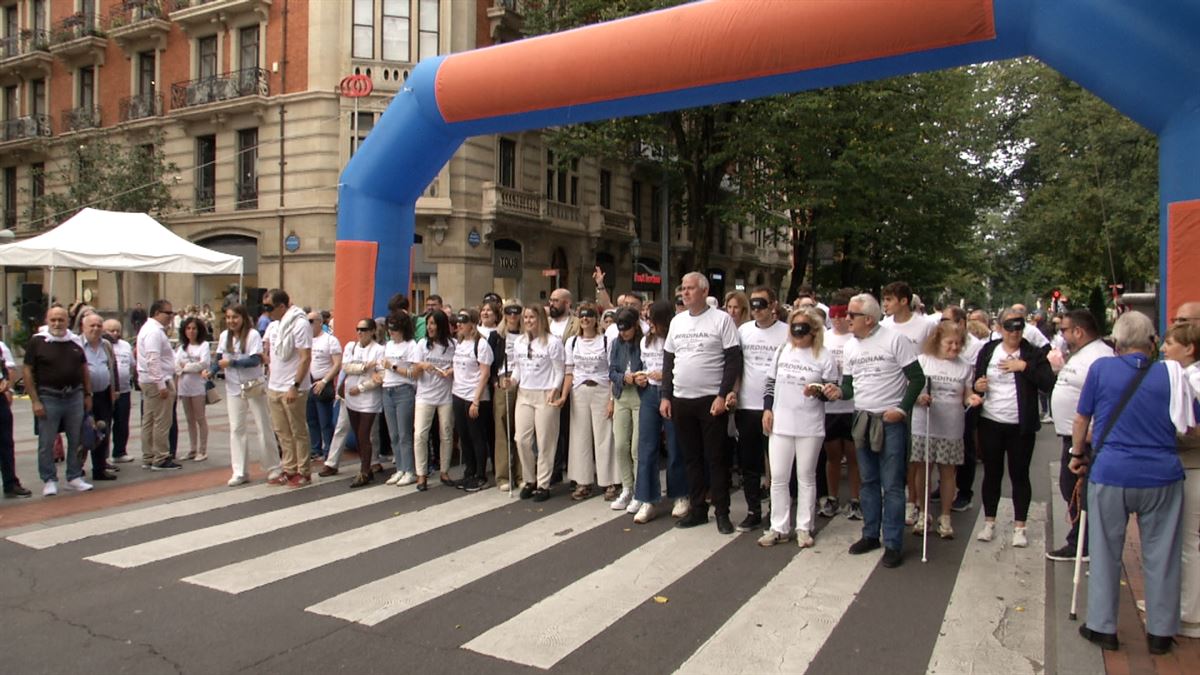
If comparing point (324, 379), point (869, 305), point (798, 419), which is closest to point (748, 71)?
point (869, 305)

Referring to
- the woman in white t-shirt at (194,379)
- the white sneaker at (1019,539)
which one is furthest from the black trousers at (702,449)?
the woman in white t-shirt at (194,379)

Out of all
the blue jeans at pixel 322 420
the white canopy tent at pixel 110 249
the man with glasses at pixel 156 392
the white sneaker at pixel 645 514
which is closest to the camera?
the white sneaker at pixel 645 514

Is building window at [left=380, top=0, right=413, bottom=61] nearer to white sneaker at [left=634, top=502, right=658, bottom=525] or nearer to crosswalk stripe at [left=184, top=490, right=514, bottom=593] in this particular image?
crosswalk stripe at [left=184, top=490, right=514, bottom=593]

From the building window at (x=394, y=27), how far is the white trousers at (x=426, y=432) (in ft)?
64.3

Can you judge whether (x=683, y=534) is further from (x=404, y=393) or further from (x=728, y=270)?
(x=728, y=270)

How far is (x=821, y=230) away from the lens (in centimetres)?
2333

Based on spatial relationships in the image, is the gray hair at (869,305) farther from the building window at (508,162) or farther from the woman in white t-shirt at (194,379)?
the building window at (508,162)

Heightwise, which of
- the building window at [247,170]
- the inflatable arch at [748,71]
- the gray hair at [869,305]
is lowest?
the gray hair at [869,305]

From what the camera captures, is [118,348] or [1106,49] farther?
[118,348]

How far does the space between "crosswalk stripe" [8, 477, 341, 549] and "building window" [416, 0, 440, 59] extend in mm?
19853

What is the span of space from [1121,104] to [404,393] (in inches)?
279

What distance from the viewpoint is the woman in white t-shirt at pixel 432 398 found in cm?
859

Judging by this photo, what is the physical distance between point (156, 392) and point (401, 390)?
3.13 meters

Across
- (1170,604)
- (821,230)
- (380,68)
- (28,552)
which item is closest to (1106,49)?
(1170,604)
